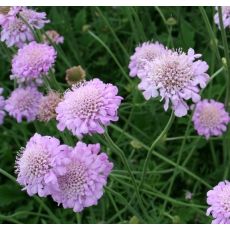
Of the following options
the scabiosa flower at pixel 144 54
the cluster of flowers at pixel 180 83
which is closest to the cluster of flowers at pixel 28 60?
the scabiosa flower at pixel 144 54

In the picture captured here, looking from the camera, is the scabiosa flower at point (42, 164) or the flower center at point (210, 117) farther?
the flower center at point (210, 117)

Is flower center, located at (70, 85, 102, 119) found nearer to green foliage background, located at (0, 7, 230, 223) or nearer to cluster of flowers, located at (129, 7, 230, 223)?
cluster of flowers, located at (129, 7, 230, 223)

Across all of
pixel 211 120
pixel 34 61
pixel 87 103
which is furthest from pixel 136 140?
pixel 87 103

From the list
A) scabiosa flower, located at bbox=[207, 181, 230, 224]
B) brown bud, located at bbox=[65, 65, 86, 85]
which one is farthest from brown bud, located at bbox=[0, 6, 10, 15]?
scabiosa flower, located at bbox=[207, 181, 230, 224]

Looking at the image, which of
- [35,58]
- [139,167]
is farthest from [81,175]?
[139,167]

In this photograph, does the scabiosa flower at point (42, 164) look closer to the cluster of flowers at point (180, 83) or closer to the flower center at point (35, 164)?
the flower center at point (35, 164)

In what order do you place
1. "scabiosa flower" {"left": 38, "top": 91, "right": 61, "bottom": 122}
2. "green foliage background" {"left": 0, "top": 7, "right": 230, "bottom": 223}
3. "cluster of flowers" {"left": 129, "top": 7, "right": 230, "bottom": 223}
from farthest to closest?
"green foliage background" {"left": 0, "top": 7, "right": 230, "bottom": 223} < "scabiosa flower" {"left": 38, "top": 91, "right": 61, "bottom": 122} < "cluster of flowers" {"left": 129, "top": 7, "right": 230, "bottom": 223}
